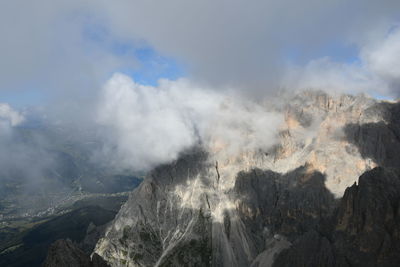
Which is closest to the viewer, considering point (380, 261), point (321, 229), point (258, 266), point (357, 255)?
point (380, 261)

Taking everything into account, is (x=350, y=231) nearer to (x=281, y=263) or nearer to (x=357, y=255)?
(x=357, y=255)

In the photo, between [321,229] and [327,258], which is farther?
[321,229]

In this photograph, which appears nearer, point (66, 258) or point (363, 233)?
point (66, 258)

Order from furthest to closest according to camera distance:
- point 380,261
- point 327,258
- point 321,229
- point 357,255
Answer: point 321,229
point 327,258
point 357,255
point 380,261

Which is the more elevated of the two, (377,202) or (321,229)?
(377,202)

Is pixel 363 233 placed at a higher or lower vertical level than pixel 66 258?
higher

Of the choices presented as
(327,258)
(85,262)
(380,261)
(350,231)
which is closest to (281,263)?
(327,258)

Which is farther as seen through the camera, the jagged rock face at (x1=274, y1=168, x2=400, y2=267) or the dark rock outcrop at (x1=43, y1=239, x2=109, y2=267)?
the jagged rock face at (x1=274, y1=168, x2=400, y2=267)

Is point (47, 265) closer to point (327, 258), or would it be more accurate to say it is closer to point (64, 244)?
point (64, 244)

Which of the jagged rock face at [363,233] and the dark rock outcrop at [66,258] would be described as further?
the jagged rock face at [363,233]

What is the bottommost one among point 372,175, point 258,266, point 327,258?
point 258,266
